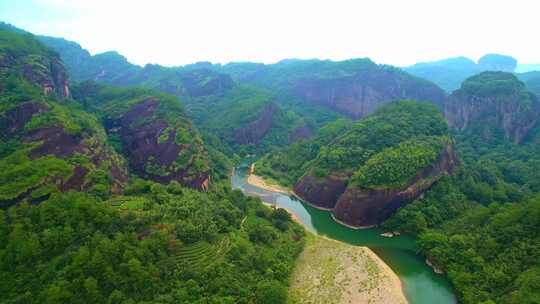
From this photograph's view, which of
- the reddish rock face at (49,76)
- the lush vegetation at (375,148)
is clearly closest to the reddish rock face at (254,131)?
the lush vegetation at (375,148)

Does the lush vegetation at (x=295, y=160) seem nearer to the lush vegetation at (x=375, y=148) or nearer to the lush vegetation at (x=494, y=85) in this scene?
the lush vegetation at (x=375, y=148)

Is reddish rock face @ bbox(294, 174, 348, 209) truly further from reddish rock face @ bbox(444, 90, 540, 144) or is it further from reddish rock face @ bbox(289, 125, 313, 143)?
reddish rock face @ bbox(444, 90, 540, 144)

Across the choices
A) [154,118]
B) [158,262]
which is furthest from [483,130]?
[158,262]

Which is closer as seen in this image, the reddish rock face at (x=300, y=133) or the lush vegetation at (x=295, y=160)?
the lush vegetation at (x=295, y=160)

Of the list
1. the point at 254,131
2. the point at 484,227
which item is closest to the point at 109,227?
the point at 484,227

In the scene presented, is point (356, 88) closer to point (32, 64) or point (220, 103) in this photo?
point (220, 103)

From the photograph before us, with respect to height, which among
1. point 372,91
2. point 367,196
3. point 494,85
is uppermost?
point 494,85
